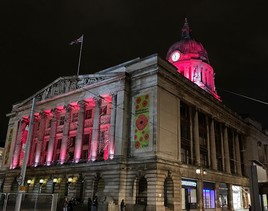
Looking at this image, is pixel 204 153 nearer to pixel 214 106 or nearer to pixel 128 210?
pixel 214 106

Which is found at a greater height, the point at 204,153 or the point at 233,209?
the point at 204,153

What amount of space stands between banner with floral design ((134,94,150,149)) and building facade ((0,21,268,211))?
142mm

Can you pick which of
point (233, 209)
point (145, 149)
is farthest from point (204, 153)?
point (145, 149)

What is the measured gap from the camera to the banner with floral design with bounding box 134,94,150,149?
1481 inches

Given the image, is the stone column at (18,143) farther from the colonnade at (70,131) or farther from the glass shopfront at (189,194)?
the glass shopfront at (189,194)

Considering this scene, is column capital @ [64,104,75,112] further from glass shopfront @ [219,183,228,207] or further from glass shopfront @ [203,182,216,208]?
glass shopfront @ [219,183,228,207]

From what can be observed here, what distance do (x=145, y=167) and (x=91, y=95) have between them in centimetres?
1575

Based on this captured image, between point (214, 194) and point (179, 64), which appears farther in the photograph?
point (179, 64)

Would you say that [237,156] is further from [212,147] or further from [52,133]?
[52,133]

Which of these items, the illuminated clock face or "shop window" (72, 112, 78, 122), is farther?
the illuminated clock face

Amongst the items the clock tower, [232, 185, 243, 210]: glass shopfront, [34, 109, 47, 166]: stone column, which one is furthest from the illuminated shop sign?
the clock tower

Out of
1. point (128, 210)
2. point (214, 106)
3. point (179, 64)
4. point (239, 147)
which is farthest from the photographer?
point (179, 64)

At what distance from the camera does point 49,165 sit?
46.8 metres

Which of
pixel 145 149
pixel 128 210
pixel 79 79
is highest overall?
pixel 79 79
